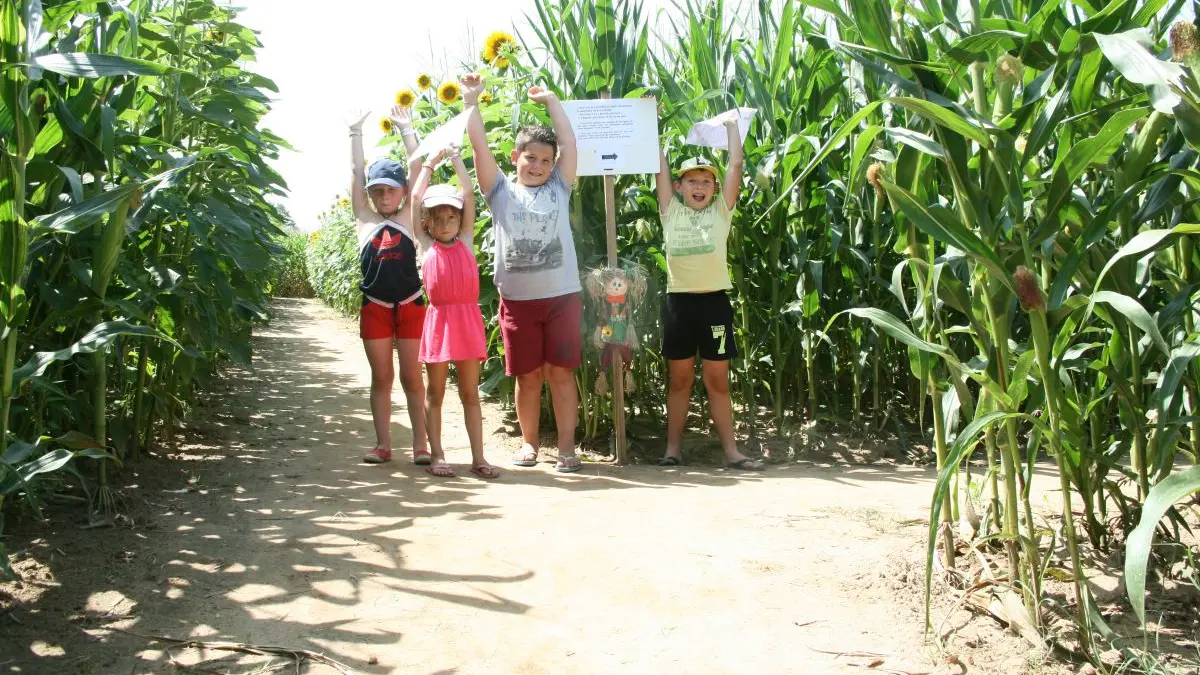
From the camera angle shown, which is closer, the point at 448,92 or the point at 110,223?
the point at 110,223

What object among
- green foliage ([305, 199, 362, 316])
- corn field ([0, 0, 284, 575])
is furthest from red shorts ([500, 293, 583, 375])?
green foliage ([305, 199, 362, 316])

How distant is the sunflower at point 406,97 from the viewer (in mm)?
6762

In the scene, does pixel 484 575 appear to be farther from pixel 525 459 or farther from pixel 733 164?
pixel 733 164

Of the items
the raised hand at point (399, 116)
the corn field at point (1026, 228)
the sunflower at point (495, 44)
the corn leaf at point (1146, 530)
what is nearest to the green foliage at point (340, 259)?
the sunflower at point (495, 44)

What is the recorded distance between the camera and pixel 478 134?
14.7 ft

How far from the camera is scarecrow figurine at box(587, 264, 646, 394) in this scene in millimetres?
4863

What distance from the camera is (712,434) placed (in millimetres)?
5574

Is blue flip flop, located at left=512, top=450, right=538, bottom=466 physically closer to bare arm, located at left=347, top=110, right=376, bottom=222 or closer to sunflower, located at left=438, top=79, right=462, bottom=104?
bare arm, located at left=347, top=110, right=376, bottom=222

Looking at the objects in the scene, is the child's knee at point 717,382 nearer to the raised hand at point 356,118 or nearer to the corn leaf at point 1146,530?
the raised hand at point 356,118

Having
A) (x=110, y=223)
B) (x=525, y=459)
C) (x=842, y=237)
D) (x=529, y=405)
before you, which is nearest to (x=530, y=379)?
(x=529, y=405)

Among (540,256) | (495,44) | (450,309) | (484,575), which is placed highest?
(495,44)

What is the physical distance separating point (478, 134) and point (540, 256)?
64 centimetres

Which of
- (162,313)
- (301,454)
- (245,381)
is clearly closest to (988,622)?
(301,454)

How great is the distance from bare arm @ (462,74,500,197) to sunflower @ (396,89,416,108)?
2.44 meters
